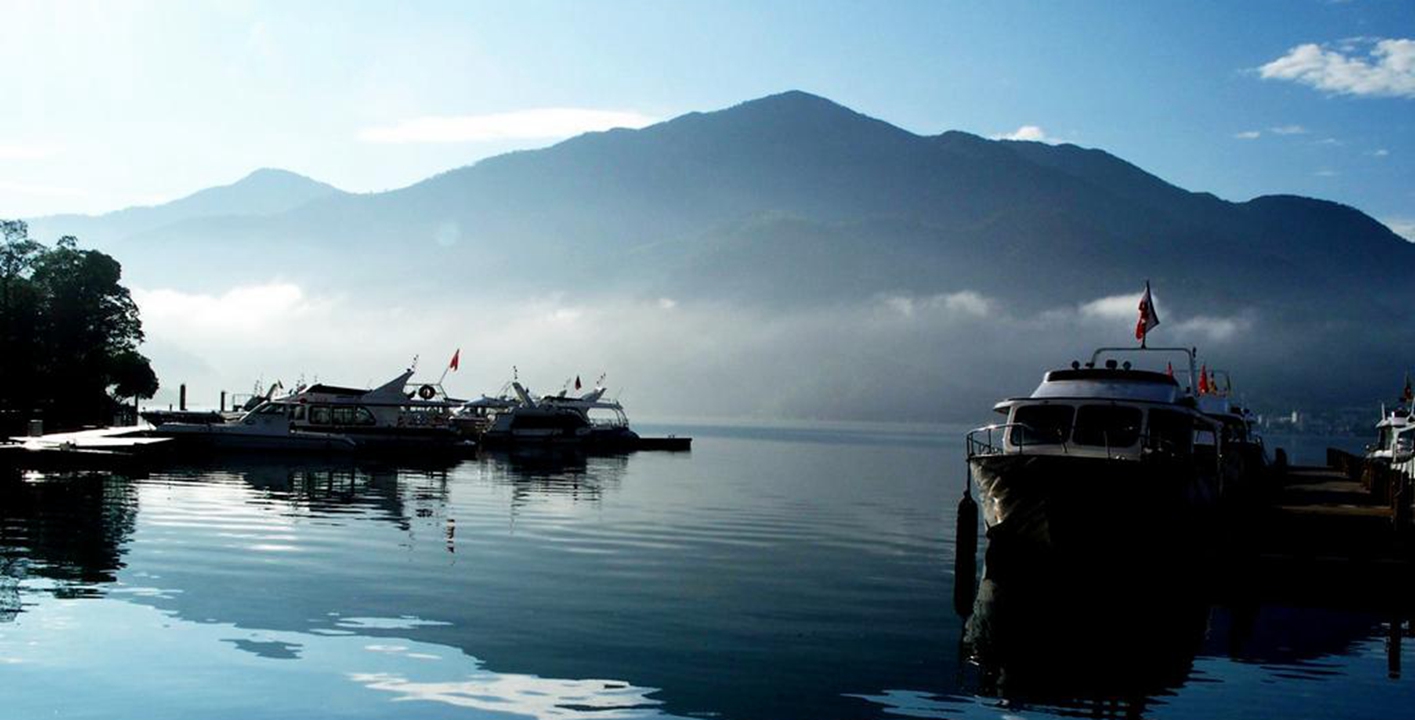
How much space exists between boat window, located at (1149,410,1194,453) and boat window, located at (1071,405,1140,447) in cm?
61

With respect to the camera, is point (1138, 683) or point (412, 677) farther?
point (1138, 683)

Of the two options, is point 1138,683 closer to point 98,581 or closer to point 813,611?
point 813,611

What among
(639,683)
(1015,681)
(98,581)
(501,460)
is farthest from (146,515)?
(501,460)

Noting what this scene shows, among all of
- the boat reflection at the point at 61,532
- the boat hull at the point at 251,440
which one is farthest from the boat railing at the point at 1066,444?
the boat hull at the point at 251,440

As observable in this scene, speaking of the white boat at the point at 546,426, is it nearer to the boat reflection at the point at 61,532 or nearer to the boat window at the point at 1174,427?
the boat reflection at the point at 61,532

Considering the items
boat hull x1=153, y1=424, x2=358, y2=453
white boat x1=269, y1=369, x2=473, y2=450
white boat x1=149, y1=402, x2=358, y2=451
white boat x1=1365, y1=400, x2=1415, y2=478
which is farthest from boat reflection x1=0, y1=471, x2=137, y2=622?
white boat x1=1365, y1=400, x2=1415, y2=478

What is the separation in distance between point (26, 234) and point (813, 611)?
113m

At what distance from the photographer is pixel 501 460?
341 ft

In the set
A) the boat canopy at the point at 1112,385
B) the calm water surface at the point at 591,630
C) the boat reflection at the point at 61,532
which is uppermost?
the boat canopy at the point at 1112,385

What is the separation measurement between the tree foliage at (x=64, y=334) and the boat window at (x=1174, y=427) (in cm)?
8535

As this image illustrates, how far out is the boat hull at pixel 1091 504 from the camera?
3222 centimetres

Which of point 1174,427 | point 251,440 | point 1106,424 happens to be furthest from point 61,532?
point 251,440

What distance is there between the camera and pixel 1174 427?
38.6 meters

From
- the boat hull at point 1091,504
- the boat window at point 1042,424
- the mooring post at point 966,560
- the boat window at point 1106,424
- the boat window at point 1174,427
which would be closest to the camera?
the mooring post at point 966,560
